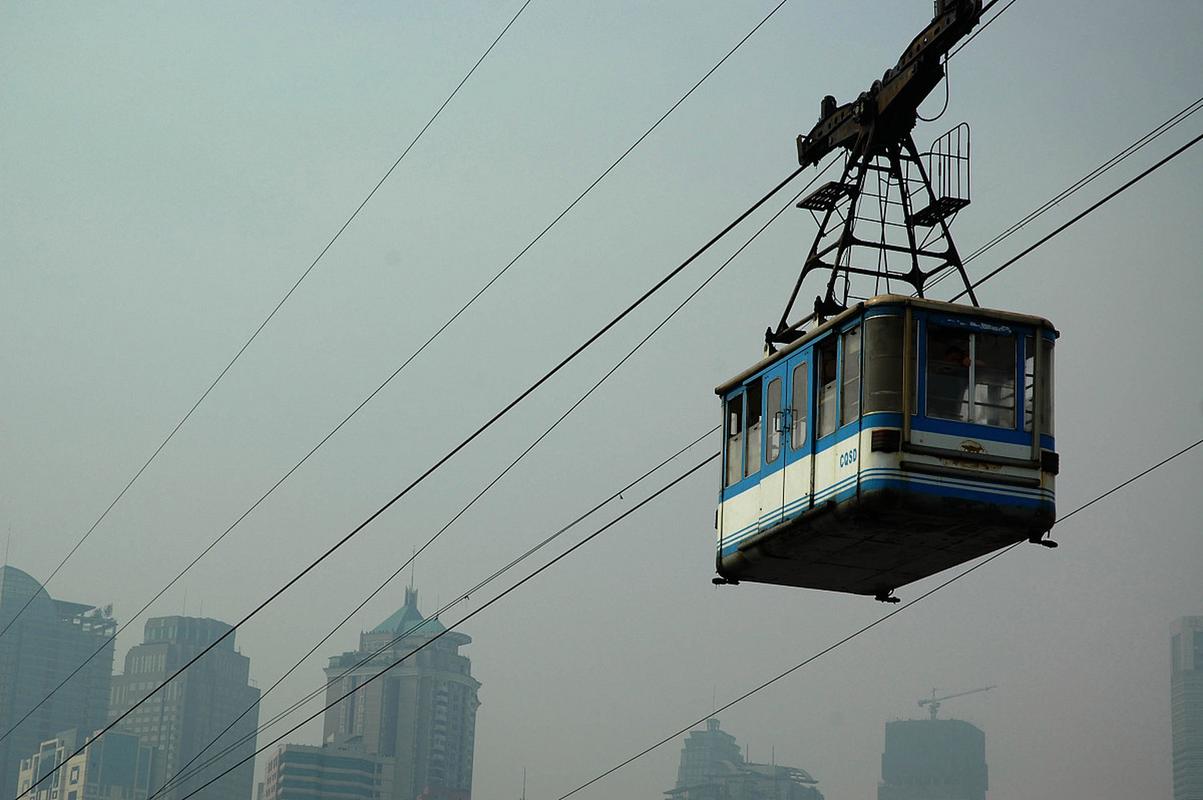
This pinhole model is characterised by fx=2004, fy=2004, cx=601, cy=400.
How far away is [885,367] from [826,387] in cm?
126

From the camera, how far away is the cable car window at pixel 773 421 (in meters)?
26.6

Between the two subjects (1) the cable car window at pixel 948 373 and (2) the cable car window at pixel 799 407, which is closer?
(1) the cable car window at pixel 948 373

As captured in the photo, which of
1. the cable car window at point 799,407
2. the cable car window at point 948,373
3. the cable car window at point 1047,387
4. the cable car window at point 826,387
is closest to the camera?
the cable car window at point 948,373

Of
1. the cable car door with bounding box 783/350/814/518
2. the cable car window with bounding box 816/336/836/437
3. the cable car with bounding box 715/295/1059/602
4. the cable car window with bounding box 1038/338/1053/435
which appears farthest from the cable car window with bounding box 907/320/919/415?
the cable car window with bounding box 1038/338/1053/435

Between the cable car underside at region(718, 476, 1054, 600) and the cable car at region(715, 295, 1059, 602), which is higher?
the cable car at region(715, 295, 1059, 602)

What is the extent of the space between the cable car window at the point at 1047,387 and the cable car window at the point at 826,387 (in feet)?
8.56

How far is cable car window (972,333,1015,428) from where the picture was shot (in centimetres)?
2503

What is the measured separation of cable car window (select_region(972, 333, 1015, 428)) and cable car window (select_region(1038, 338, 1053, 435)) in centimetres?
42

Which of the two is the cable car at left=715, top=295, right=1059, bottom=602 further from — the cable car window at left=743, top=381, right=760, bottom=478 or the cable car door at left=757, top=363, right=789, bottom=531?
the cable car window at left=743, top=381, right=760, bottom=478

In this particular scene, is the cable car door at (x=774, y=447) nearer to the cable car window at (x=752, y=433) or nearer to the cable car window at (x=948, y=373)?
the cable car window at (x=752, y=433)

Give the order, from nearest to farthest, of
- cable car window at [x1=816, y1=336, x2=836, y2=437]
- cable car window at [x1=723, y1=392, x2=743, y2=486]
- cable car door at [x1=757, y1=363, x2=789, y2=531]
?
cable car window at [x1=816, y1=336, x2=836, y2=437]
cable car door at [x1=757, y1=363, x2=789, y2=531]
cable car window at [x1=723, y1=392, x2=743, y2=486]

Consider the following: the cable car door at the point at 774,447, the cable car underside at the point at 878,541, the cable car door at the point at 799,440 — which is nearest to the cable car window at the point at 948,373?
the cable car underside at the point at 878,541

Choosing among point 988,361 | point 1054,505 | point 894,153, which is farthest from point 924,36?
point 1054,505

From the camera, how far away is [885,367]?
80.6ft
